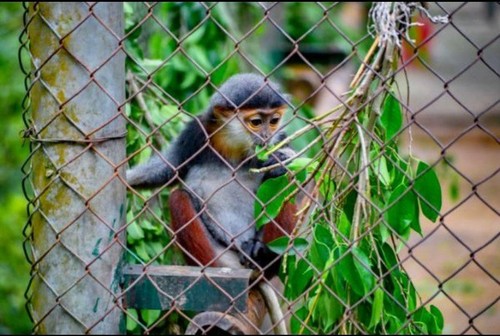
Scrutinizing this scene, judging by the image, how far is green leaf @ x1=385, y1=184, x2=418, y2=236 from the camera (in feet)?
7.65

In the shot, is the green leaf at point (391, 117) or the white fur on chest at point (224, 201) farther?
the white fur on chest at point (224, 201)

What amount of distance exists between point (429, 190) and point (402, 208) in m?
0.09

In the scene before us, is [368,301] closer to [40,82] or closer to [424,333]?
[424,333]

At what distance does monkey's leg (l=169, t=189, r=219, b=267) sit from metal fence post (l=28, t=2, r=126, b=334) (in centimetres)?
105

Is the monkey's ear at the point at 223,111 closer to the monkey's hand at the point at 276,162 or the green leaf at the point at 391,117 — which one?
the monkey's hand at the point at 276,162

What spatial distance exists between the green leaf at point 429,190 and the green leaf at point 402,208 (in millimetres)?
26

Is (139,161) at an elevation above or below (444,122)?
above

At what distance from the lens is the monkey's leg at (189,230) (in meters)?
3.59

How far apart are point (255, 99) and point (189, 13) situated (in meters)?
1.74

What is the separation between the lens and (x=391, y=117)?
92.7 inches

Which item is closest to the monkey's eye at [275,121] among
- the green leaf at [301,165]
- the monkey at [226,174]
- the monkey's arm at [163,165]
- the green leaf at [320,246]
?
the monkey at [226,174]

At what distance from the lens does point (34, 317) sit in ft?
8.41

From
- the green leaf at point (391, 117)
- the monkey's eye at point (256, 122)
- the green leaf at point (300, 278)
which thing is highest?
the green leaf at point (391, 117)

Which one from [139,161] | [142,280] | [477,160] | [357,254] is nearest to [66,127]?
[142,280]
